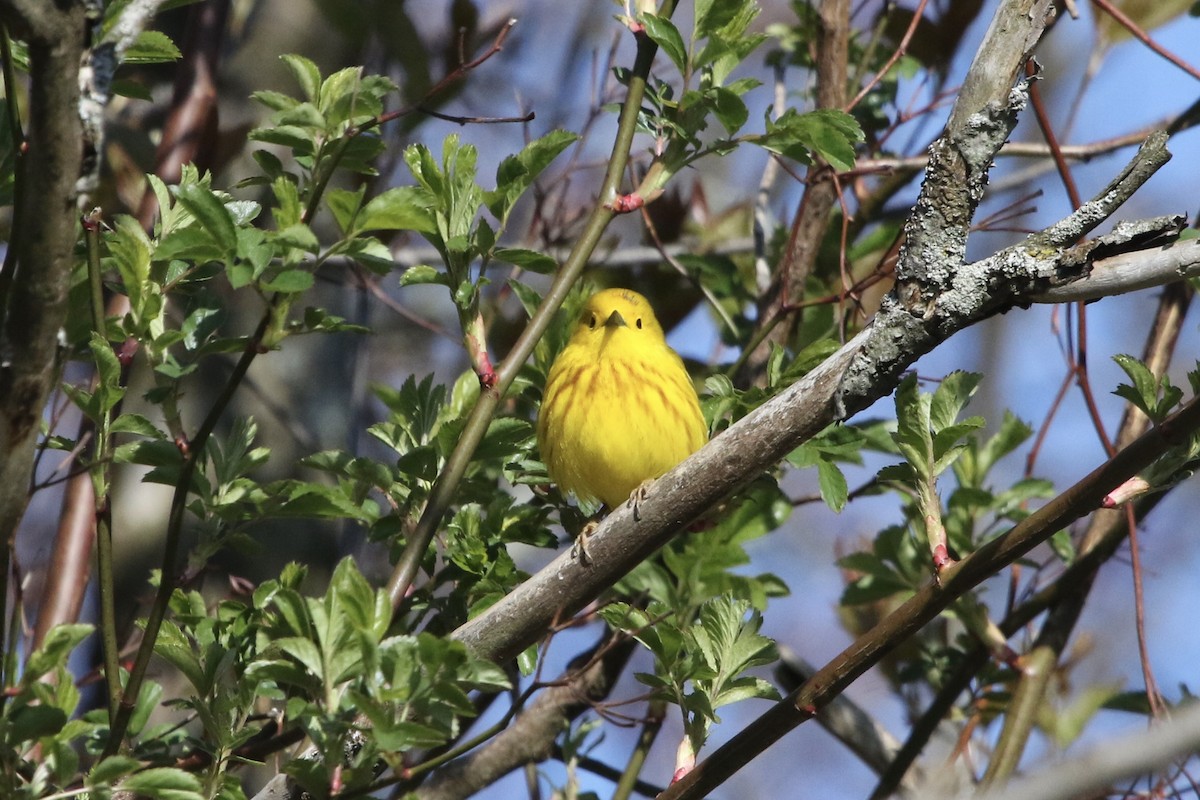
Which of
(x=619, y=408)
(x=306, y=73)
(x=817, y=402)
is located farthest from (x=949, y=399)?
(x=619, y=408)

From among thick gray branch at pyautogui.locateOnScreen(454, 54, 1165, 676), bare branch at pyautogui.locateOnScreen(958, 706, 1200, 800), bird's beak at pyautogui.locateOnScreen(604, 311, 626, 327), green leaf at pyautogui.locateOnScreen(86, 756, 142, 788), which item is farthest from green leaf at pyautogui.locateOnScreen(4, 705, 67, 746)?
bird's beak at pyautogui.locateOnScreen(604, 311, 626, 327)

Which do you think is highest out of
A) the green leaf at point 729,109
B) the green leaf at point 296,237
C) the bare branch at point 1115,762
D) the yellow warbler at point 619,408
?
the yellow warbler at point 619,408

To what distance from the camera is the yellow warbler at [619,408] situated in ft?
9.93

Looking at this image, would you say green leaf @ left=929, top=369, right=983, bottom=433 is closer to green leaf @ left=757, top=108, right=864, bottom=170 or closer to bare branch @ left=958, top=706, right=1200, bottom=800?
green leaf @ left=757, top=108, right=864, bottom=170

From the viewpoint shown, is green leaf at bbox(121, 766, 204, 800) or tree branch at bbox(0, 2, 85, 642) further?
green leaf at bbox(121, 766, 204, 800)

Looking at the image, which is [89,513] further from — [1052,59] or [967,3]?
[1052,59]

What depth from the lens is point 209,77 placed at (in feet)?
9.86

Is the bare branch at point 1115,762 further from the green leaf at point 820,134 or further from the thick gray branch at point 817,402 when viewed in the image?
the green leaf at point 820,134

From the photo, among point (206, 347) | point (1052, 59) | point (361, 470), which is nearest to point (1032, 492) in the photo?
point (361, 470)

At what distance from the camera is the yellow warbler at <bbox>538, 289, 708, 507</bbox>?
3027mm

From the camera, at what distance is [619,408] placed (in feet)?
10.4

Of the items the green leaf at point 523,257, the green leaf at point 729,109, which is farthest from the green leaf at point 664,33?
the green leaf at point 523,257

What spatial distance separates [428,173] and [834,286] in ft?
5.12

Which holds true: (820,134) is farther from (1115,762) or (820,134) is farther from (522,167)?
(1115,762)
